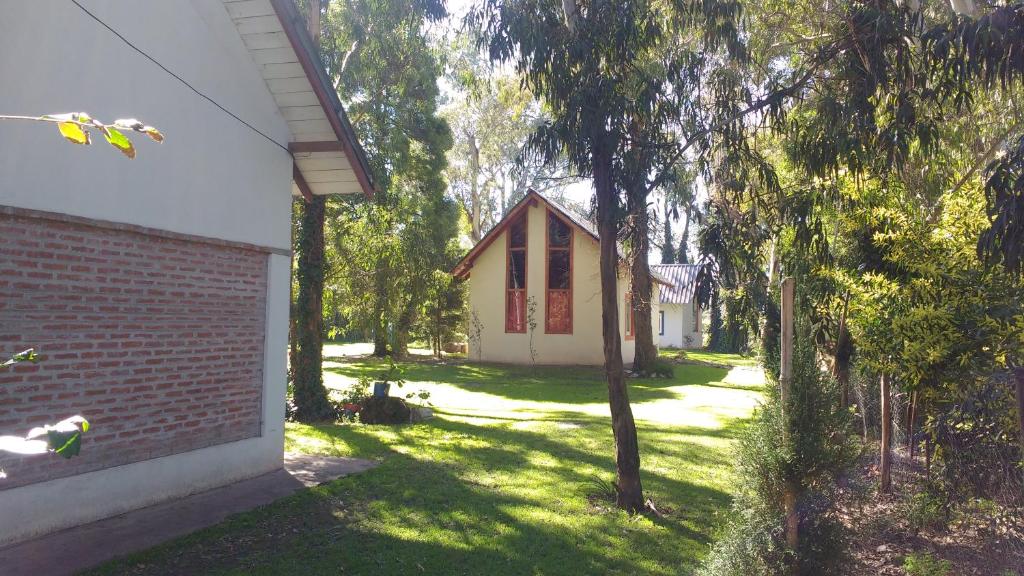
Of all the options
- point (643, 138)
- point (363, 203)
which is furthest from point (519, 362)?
point (643, 138)

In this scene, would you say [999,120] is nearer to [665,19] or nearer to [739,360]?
[665,19]

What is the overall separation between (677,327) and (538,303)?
18.2m

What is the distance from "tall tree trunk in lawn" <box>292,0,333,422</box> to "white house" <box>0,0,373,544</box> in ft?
12.3

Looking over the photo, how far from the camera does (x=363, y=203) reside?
794 inches

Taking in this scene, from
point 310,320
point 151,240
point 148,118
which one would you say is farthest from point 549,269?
point 148,118

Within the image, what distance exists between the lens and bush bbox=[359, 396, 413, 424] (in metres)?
12.5

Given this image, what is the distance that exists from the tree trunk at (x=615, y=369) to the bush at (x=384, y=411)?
6132 millimetres

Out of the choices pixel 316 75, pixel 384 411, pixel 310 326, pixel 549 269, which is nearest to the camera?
pixel 316 75

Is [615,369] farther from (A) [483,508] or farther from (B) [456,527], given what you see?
(B) [456,527]

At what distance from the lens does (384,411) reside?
497 inches

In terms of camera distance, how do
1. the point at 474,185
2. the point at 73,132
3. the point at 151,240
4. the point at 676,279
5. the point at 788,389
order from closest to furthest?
the point at 73,132 → the point at 788,389 → the point at 151,240 → the point at 474,185 → the point at 676,279

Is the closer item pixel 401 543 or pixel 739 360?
pixel 401 543

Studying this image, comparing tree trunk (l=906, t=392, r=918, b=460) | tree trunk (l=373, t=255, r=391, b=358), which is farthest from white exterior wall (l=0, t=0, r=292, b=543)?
tree trunk (l=373, t=255, r=391, b=358)

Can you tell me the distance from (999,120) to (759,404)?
1006cm
